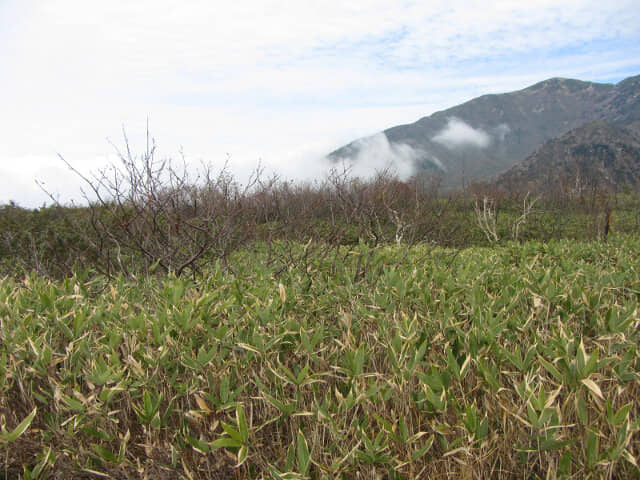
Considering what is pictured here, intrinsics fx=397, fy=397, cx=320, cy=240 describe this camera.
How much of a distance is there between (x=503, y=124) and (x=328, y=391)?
18944 centimetres

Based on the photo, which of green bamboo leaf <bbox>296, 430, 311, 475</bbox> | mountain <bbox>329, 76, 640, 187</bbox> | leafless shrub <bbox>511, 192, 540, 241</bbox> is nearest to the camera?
green bamboo leaf <bbox>296, 430, 311, 475</bbox>

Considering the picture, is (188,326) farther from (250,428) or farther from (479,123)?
(479,123)

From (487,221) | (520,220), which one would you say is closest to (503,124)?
(520,220)

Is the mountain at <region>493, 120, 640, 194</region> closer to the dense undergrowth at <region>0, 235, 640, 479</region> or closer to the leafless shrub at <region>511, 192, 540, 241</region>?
the leafless shrub at <region>511, 192, 540, 241</region>

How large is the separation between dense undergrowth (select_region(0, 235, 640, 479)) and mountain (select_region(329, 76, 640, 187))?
102535 mm

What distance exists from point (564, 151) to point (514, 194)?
56.0m

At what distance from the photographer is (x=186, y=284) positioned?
9.23ft

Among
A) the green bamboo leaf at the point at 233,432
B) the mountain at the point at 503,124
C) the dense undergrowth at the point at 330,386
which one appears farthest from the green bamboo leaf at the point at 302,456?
the mountain at the point at 503,124

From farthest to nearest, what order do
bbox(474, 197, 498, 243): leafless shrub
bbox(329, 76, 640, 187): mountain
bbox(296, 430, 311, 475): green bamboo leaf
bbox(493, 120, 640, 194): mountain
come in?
bbox(329, 76, 640, 187): mountain
bbox(493, 120, 640, 194): mountain
bbox(474, 197, 498, 243): leafless shrub
bbox(296, 430, 311, 475): green bamboo leaf

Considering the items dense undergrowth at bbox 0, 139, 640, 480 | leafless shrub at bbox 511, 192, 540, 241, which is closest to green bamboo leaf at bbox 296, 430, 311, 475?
dense undergrowth at bbox 0, 139, 640, 480

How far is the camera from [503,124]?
167m

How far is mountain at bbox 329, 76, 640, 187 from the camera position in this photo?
12788cm

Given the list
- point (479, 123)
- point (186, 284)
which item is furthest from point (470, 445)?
point (479, 123)

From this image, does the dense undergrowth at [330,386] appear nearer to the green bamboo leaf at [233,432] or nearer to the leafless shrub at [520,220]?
the green bamboo leaf at [233,432]
